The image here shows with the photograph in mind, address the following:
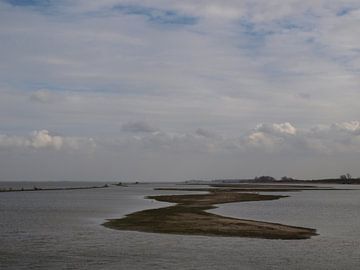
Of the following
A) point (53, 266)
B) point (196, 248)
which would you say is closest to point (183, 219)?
point (196, 248)

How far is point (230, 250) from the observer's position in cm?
3406

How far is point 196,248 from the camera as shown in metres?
34.8

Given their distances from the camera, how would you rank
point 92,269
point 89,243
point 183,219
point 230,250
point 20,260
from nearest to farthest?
point 92,269 < point 20,260 < point 230,250 < point 89,243 < point 183,219

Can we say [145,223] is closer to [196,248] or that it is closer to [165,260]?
[196,248]

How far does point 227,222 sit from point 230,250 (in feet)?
52.6

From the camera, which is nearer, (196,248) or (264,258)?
(264,258)

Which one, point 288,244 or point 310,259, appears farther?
point 288,244

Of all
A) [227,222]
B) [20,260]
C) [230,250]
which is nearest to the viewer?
[20,260]

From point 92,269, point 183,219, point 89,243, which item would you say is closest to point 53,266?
point 92,269

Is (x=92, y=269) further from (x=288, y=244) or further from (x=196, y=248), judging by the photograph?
(x=288, y=244)

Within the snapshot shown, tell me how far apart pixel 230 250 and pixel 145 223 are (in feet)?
58.8

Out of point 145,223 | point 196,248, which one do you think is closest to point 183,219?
point 145,223

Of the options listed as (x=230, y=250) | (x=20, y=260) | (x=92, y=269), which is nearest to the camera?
(x=92, y=269)

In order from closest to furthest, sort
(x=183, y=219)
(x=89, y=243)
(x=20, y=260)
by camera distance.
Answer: (x=20, y=260) → (x=89, y=243) → (x=183, y=219)
